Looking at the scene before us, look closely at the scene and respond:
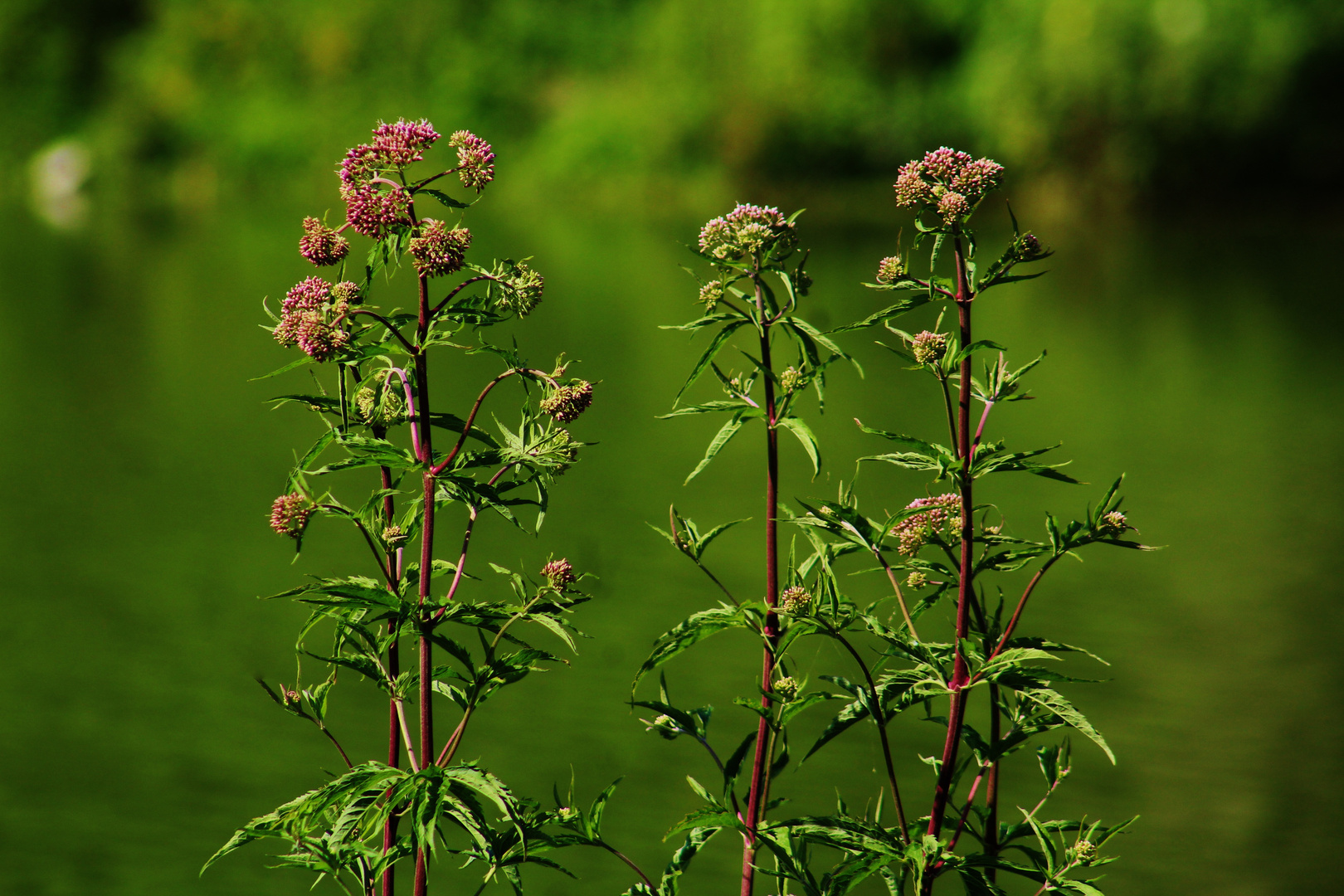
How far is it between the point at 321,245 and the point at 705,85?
38.0 m

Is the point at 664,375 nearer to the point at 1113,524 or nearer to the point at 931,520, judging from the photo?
the point at 931,520

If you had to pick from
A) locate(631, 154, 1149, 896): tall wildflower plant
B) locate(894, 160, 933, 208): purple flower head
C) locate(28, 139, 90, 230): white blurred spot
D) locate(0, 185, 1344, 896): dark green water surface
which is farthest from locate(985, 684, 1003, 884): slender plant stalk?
locate(28, 139, 90, 230): white blurred spot

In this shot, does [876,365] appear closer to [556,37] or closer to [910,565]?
[910,565]

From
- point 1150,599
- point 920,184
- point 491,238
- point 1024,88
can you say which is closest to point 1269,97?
point 1024,88

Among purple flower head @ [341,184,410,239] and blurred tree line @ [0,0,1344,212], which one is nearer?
purple flower head @ [341,184,410,239]

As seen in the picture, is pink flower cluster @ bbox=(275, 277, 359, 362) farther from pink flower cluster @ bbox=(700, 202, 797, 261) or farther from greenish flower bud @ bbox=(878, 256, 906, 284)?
greenish flower bud @ bbox=(878, 256, 906, 284)

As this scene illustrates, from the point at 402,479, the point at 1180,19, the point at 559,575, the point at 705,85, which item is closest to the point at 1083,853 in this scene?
the point at 559,575

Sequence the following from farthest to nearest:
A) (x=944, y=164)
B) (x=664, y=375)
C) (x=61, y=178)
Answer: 1. (x=61, y=178)
2. (x=664, y=375)
3. (x=944, y=164)

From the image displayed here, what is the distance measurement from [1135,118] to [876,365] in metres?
17.3

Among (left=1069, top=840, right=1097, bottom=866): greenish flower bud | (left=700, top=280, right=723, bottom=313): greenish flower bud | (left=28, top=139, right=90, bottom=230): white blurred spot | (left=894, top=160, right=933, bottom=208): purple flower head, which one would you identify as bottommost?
(left=1069, top=840, right=1097, bottom=866): greenish flower bud

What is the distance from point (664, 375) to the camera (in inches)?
664

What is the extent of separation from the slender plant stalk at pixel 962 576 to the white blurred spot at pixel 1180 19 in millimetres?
32789

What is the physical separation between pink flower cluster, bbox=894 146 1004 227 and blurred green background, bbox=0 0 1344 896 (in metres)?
4.36

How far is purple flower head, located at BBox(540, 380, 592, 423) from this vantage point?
7.32 ft
